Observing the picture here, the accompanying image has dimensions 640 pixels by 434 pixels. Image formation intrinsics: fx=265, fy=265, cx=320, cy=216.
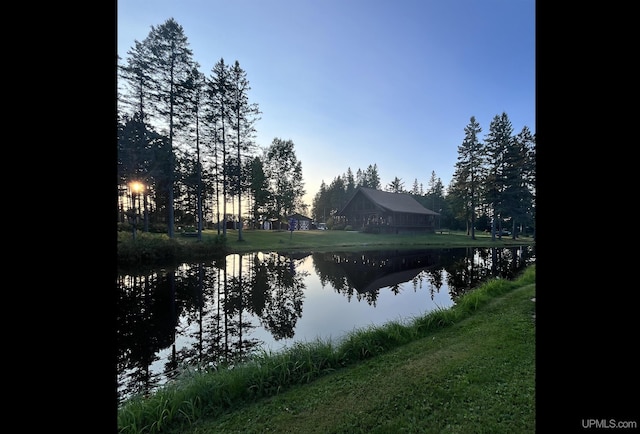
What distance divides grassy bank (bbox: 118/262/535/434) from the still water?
1.23 metres

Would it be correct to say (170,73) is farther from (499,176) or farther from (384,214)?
(499,176)

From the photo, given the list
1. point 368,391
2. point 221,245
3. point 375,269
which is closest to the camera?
point 368,391

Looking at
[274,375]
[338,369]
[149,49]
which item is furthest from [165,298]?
[149,49]

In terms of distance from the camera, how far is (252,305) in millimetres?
8484

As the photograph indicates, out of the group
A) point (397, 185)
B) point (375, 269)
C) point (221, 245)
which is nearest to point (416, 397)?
point (375, 269)

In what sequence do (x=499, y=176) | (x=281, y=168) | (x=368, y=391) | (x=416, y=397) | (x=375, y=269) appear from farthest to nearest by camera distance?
(x=281, y=168) < (x=499, y=176) < (x=375, y=269) < (x=368, y=391) < (x=416, y=397)

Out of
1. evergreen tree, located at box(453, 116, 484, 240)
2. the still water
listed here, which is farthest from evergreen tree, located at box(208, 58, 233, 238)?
evergreen tree, located at box(453, 116, 484, 240)

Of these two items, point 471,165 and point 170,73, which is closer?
point 170,73

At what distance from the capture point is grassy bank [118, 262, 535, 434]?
9.86 feet

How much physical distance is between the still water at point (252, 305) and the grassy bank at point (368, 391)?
4.03 ft

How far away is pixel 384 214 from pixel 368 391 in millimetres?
30794

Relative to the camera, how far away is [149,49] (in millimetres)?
18312
